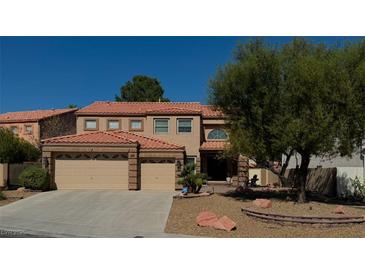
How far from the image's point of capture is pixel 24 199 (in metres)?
22.2

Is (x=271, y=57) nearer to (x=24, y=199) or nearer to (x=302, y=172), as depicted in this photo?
(x=302, y=172)

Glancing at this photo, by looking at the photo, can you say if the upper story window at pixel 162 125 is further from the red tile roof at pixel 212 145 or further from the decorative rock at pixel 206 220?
the decorative rock at pixel 206 220

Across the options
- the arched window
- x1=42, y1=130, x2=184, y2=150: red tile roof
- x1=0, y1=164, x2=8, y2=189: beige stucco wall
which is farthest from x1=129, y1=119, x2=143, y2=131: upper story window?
x1=0, y1=164, x2=8, y2=189: beige stucco wall

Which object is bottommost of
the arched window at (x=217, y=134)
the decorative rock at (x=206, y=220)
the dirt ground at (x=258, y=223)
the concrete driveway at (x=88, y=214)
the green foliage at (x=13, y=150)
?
the concrete driveway at (x=88, y=214)

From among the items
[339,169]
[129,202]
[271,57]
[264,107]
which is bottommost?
[129,202]

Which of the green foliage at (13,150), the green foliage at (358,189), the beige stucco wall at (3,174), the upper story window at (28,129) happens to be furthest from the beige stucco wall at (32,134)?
the green foliage at (358,189)

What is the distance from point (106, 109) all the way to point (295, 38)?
19.2 metres

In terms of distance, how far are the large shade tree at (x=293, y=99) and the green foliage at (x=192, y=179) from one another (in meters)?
4.34

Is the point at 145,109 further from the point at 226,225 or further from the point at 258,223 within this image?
the point at 226,225

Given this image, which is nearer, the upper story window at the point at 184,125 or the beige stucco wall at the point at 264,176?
the upper story window at the point at 184,125

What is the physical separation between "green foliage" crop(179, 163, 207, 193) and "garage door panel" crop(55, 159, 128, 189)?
4.95m

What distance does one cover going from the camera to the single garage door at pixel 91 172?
2689cm

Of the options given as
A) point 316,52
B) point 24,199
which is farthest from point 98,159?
point 316,52

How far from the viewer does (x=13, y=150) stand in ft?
99.1
